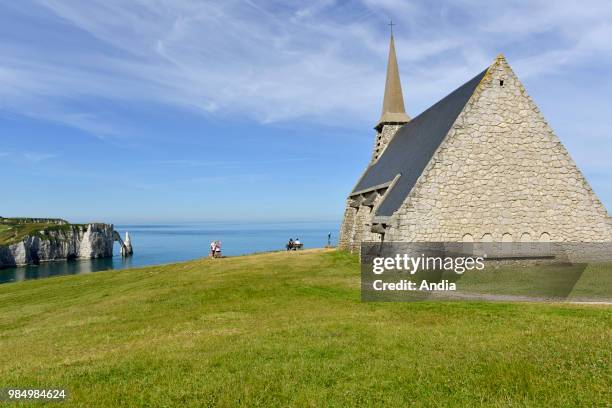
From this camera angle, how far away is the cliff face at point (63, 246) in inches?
3949

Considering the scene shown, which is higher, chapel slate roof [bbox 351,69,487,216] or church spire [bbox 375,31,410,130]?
church spire [bbox 375,31,410,130]

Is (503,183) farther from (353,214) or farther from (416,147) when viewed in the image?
(353,214)

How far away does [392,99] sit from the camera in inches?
1454

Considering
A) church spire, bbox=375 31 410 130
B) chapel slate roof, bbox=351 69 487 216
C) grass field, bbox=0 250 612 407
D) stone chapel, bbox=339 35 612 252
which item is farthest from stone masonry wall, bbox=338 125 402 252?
grass field, bbox=0 250 612 407

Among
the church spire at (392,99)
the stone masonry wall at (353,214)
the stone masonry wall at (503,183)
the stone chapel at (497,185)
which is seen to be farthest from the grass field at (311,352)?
the church spire at (392,99)

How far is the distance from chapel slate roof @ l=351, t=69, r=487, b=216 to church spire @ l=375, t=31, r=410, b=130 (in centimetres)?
431

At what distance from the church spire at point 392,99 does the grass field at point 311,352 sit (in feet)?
78.8

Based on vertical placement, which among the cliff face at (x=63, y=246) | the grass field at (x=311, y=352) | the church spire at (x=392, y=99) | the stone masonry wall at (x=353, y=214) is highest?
the church spire at (x=392, y=99)

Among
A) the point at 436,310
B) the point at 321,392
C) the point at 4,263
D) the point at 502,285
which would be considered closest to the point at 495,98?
the point at 502,285

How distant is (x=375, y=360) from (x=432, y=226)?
41.7ft

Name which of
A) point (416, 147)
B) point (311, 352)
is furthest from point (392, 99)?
point (311, 352)

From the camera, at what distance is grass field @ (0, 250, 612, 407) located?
219 inches

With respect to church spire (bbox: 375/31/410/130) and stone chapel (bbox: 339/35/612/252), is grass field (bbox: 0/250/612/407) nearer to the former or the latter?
stone chapel (bbox: 339/35/612/252)

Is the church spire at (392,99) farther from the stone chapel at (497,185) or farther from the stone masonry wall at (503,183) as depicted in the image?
the stone masonry wall at (503,183)
